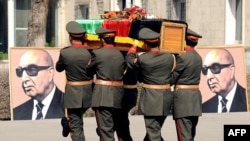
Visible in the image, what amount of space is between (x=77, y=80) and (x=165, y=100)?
167 cm

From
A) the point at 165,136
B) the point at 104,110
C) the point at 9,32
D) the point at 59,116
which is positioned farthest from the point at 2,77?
the point at 9,32

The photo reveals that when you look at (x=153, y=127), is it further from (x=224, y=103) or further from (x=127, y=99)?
(x=224, y=103)

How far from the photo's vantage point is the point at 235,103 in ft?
71.2

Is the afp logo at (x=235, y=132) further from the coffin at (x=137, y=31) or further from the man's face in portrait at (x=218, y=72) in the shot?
the man's face in portrait at (x=218, y=72)

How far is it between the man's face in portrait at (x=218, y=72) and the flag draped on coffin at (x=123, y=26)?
638 cm

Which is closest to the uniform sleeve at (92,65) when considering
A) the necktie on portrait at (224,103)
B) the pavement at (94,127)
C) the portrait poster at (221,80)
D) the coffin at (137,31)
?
the coffin at (137,31)

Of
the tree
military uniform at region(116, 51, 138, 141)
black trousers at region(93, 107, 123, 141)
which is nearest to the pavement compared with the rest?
military uniform at region(116, 51, 138, 141)

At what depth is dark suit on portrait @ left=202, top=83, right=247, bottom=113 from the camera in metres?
21.6

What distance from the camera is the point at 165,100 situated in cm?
1445

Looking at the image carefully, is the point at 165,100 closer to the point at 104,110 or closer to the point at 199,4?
the point at 104,110

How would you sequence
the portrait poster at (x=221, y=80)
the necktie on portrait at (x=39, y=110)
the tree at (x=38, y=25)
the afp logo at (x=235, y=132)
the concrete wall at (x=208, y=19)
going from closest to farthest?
1. the afp logo at (x=235, y=132)
2. the necktie on portrait at (x=39, y=110)
3. the portrait poster at (x=221, y=80)
4. the tree at (x=38, y=25)
5. the concrete wall at (x=208, y=19)

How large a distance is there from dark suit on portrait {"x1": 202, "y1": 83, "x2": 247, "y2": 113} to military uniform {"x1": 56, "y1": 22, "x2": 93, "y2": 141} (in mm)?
6839

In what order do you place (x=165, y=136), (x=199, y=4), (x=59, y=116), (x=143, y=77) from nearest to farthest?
(x=143, y=77) < (x=165, y=136) < (x=59, y=116) < (x=199, y=4)

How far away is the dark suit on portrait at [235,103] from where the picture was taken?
21.6 metres
